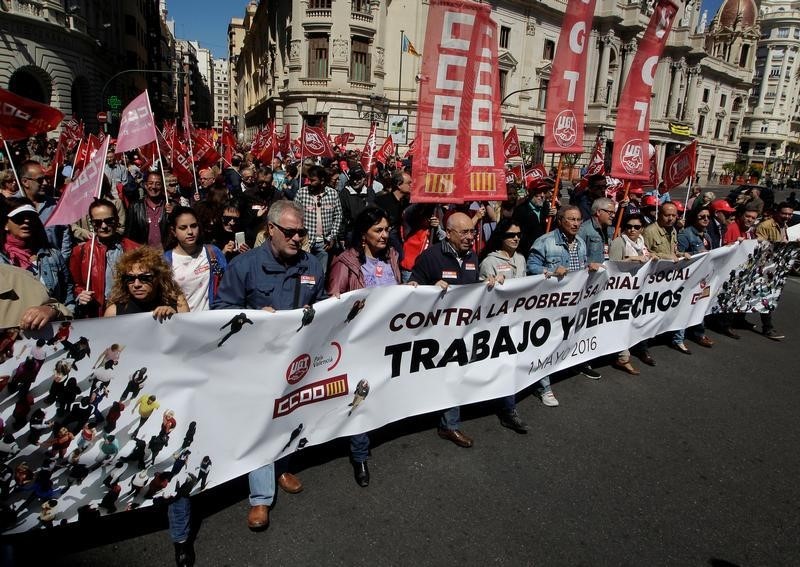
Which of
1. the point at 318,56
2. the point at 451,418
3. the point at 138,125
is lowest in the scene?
the point at 451,418

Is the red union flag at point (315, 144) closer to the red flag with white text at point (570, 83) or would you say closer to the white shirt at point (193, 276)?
the red flag with white text at point (570, 83)

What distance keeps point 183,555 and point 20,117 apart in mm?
3940

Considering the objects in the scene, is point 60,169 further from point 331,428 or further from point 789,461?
point 789,461

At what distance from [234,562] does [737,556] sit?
2747 mm

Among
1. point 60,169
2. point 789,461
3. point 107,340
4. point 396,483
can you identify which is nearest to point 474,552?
point 396,483

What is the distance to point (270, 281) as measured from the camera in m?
2.98

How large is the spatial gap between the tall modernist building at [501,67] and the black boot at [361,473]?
103 ft

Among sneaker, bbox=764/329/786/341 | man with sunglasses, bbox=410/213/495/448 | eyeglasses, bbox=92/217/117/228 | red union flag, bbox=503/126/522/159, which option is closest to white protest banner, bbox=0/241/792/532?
man with sunglasses, bbox=410/213/495/448

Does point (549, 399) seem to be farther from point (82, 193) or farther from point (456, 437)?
point (82, 193)

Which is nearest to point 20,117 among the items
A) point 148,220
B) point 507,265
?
point 148,220

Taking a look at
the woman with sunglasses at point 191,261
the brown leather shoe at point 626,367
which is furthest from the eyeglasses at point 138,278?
the brown leather shoe at point 626,367

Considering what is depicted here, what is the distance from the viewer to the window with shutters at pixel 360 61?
33.4 meters

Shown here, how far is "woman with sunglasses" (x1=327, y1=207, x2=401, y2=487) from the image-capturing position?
3338mm

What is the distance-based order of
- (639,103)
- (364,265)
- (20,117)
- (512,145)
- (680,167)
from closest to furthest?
(364,265)
(20,117)
(639,103)
(680,167)
(512,145)
